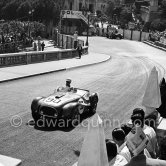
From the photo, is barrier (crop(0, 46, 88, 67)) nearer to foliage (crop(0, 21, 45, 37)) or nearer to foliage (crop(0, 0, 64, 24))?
foliage (crop(0, 21, 45, 37))

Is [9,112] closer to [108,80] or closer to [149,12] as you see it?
[108,80]

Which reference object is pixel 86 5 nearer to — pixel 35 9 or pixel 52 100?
pixel 35 9

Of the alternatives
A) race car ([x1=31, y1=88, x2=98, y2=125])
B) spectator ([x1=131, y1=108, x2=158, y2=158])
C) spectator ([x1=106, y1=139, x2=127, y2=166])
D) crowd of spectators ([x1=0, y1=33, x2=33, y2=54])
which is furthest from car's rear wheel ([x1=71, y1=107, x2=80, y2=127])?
crowd of spectators ([x1=0, y1=33, x2=33, y2=54])

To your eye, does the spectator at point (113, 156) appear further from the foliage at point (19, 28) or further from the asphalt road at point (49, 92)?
the foliage at point (19, 28)

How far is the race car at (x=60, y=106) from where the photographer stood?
37.8 feet

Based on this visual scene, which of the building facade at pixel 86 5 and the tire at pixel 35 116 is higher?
the building facade at pixel 86 5

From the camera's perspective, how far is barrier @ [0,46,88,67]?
2534 cm

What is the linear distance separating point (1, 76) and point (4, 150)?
12102 mm

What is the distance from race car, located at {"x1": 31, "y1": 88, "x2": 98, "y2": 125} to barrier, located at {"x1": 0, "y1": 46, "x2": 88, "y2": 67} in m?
13.1

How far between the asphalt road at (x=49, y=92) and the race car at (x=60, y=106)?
0.53 metres

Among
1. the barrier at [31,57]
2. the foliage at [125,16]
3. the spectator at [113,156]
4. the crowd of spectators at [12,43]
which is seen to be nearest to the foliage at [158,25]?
the foliage at [125,16]

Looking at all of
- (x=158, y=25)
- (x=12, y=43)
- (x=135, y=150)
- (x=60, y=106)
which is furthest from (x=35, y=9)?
(x=135, y=150)

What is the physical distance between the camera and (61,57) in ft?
110

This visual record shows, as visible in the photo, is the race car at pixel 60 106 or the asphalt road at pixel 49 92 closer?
the asphalt road at pixel 49 92
